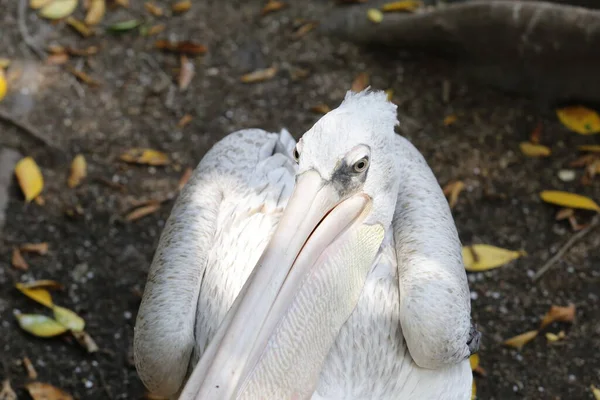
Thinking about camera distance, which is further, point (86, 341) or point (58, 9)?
point (58, 9)

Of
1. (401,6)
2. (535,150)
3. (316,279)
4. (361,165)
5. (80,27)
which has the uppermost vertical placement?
(361,165)

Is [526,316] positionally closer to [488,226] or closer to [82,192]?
[488,226]

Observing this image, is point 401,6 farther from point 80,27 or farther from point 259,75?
point 80,27

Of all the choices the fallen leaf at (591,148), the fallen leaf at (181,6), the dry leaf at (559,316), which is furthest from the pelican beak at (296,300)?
the fallen leaf at (181,6)

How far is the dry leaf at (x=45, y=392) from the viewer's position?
339 centimetres

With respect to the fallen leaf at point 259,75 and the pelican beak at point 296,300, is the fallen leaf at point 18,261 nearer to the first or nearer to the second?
the fallen leaf at point 259,75

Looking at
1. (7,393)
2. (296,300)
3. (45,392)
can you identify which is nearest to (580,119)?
(296,300)

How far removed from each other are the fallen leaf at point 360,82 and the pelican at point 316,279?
1570mm

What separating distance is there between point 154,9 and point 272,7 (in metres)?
0.72

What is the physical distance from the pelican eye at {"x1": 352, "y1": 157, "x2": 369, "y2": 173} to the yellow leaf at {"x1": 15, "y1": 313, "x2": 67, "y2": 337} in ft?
5.96

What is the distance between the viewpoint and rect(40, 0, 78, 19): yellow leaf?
4.96 meters

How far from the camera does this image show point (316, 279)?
7.52ft

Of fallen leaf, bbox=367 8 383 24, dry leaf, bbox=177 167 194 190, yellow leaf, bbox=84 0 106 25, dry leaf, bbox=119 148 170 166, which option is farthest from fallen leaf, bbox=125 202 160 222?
fallen leaf, bbox=367 8 383 24

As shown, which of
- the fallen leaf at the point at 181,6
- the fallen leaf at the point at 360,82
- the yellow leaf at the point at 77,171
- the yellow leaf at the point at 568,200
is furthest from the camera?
the fallen leaf at the point at 181,6
